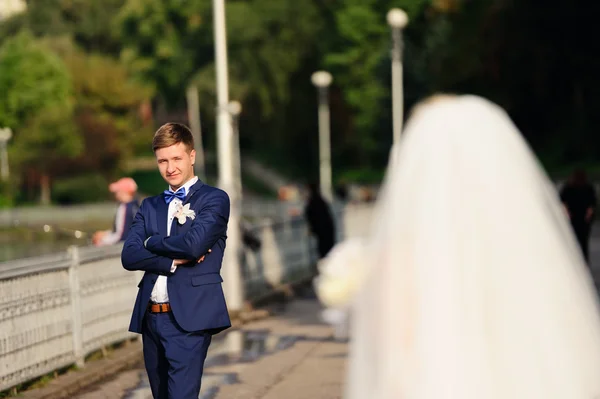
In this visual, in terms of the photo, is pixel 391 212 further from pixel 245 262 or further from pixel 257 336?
pixel 245 262

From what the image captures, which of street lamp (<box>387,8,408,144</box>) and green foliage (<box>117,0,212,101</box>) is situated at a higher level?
green foliage (<box>117,0,212,101</box>)

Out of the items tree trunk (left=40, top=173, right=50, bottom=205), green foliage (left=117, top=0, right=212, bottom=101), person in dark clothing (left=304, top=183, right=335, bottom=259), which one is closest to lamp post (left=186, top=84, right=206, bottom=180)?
green foliage (left=117, top=0, right=212, bottom=101)

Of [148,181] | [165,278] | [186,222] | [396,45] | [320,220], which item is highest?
[396,45]

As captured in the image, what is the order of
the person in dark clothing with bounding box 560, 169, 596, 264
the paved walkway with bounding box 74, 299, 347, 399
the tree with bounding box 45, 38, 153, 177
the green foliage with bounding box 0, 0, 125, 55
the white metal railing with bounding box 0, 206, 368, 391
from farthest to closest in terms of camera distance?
the green foliage with bounding box 0, 0, 125, 55
the tree with bounding box 45, 38, 153, 177
the person in dark clothing with bounding box 560, 169, 596, 264
the paved walkway with bounding box 74, 299, 347, 399
the white metal railing with bounding box 0, 206, 368, 391

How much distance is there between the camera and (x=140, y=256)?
247 inches

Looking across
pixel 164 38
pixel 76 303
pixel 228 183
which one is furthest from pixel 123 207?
pixel 164 38

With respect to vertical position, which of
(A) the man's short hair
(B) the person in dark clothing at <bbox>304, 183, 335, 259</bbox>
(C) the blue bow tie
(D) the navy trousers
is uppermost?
(A) the man's short hair

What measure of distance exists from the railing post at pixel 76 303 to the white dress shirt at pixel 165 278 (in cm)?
508

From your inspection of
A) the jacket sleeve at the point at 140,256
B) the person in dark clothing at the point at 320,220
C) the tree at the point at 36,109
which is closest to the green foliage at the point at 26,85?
the tree at the point at 36,109

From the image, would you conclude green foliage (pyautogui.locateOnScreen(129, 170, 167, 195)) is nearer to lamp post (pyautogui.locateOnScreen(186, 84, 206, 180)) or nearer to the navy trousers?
lamp post (pyautogui.locateOnScreen(186, 84, 206, 180))

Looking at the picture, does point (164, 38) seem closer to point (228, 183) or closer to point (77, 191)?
point (77, 191)

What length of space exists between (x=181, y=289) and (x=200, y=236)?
0.89ft

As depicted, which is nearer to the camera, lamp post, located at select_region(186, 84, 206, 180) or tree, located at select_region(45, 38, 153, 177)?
tree, located at select_region(45, 38, 153, 177)

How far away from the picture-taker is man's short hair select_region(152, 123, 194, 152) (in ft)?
20.6
